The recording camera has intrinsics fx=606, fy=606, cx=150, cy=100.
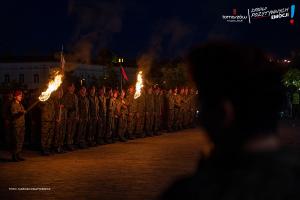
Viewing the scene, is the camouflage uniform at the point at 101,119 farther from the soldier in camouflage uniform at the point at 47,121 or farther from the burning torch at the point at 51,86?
the burning torch at the point at 51,86

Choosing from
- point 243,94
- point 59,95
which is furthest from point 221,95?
point 59,95

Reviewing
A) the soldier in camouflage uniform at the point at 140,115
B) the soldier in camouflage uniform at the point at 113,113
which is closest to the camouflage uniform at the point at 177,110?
A: the soldier in camouflage uniform at the point at 140,115

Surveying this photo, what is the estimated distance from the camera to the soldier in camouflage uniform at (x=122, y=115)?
21203 mm

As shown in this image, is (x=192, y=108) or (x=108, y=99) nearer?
(x=108, y=99)

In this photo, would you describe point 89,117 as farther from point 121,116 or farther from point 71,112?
point 121,116

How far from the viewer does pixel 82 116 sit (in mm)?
18953

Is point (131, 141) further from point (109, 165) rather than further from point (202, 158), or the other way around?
point (202, 158)

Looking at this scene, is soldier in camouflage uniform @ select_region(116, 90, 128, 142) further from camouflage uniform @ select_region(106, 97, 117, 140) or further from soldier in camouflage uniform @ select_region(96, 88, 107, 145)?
soldier in camouflage uniform @ select_region(96, 88, 107, 145)

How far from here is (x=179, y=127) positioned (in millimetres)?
27875

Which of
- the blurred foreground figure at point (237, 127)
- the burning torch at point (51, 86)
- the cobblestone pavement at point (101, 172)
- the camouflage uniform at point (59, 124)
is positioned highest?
the burning torch at point (51, 86)

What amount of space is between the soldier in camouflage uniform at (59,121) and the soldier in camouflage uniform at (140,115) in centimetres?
536

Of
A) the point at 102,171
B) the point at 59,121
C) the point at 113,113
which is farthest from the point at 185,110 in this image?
the point at 102,171

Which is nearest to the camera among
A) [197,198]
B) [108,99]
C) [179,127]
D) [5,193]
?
[197,198]

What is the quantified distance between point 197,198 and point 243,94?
0.38m
